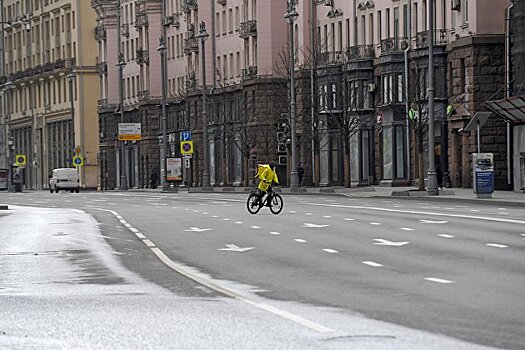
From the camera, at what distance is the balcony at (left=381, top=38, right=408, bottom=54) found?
267ft

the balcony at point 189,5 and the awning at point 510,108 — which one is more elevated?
the balcony at point 189,5

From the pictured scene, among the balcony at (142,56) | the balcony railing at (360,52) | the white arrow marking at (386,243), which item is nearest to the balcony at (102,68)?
the balcony at (142,56)

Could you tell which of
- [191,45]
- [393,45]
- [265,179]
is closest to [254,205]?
[265,179]

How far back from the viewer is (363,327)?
13.7 m

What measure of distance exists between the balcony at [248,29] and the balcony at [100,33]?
40549 mm

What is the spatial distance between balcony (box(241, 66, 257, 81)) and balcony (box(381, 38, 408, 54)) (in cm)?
2074

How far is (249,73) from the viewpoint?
104 meters

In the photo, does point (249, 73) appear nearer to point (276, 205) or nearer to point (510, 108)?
point (510, 108)

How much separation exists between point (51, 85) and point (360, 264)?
469 ft

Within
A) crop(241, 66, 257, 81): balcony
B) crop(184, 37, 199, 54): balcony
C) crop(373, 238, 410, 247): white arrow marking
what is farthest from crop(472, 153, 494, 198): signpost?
crop(184, 37, 199, 54): balcony

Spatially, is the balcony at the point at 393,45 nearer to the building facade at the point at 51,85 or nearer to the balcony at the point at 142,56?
the balcony at the point at 142,56

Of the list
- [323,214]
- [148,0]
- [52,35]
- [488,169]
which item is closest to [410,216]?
[323,214]

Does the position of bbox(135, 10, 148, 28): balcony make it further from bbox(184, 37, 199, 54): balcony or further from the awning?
the awning

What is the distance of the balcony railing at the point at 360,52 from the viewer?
86125mm
